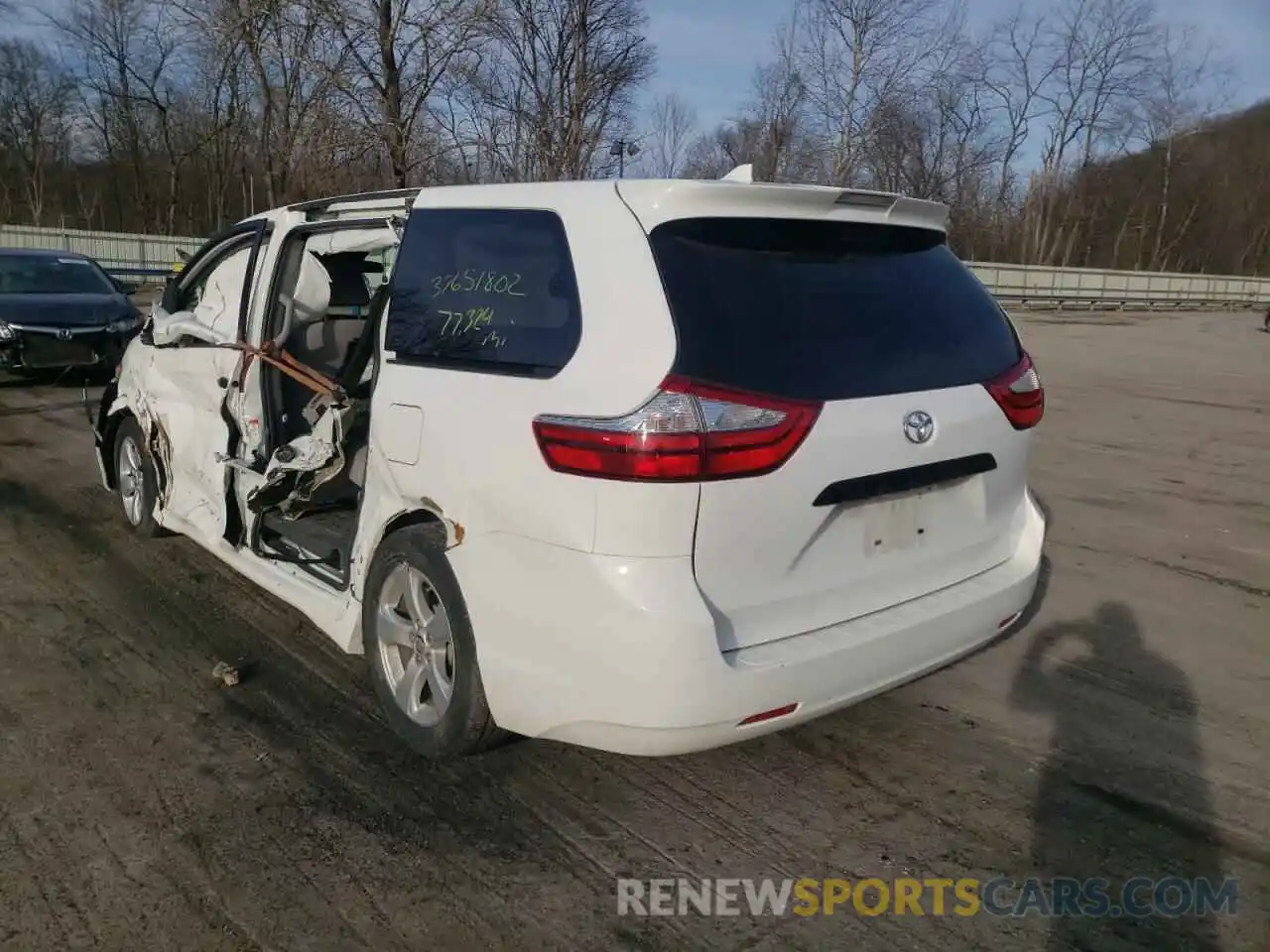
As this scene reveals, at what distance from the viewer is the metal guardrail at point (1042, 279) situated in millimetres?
35188

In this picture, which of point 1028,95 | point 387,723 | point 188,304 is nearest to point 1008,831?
A: point 387,723

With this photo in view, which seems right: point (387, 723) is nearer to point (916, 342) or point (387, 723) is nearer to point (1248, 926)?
point (916, 342)

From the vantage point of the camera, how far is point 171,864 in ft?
9.10

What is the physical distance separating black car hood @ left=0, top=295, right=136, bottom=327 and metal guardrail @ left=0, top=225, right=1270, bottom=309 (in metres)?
10.3

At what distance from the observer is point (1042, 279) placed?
4781cm

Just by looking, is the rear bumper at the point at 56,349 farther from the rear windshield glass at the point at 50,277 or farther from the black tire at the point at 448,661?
Answer: the black tire at the point at 448,661

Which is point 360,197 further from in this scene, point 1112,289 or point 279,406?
point 1112,289

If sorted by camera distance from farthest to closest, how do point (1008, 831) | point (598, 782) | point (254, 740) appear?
point (254, 740) → point (598, 782) → point (1008, 831)

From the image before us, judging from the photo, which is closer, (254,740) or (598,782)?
(598,782)

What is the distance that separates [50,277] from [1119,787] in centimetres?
1310

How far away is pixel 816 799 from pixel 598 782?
0.72m

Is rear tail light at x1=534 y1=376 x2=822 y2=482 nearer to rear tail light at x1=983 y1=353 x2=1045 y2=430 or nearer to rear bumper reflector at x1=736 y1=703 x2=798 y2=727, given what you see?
rear bumper reflector at x1=736 y1=703 x2=798 y2=727

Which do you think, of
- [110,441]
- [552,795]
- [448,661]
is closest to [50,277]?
[110,441]

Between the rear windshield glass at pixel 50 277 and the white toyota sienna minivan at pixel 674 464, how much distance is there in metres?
10.2
